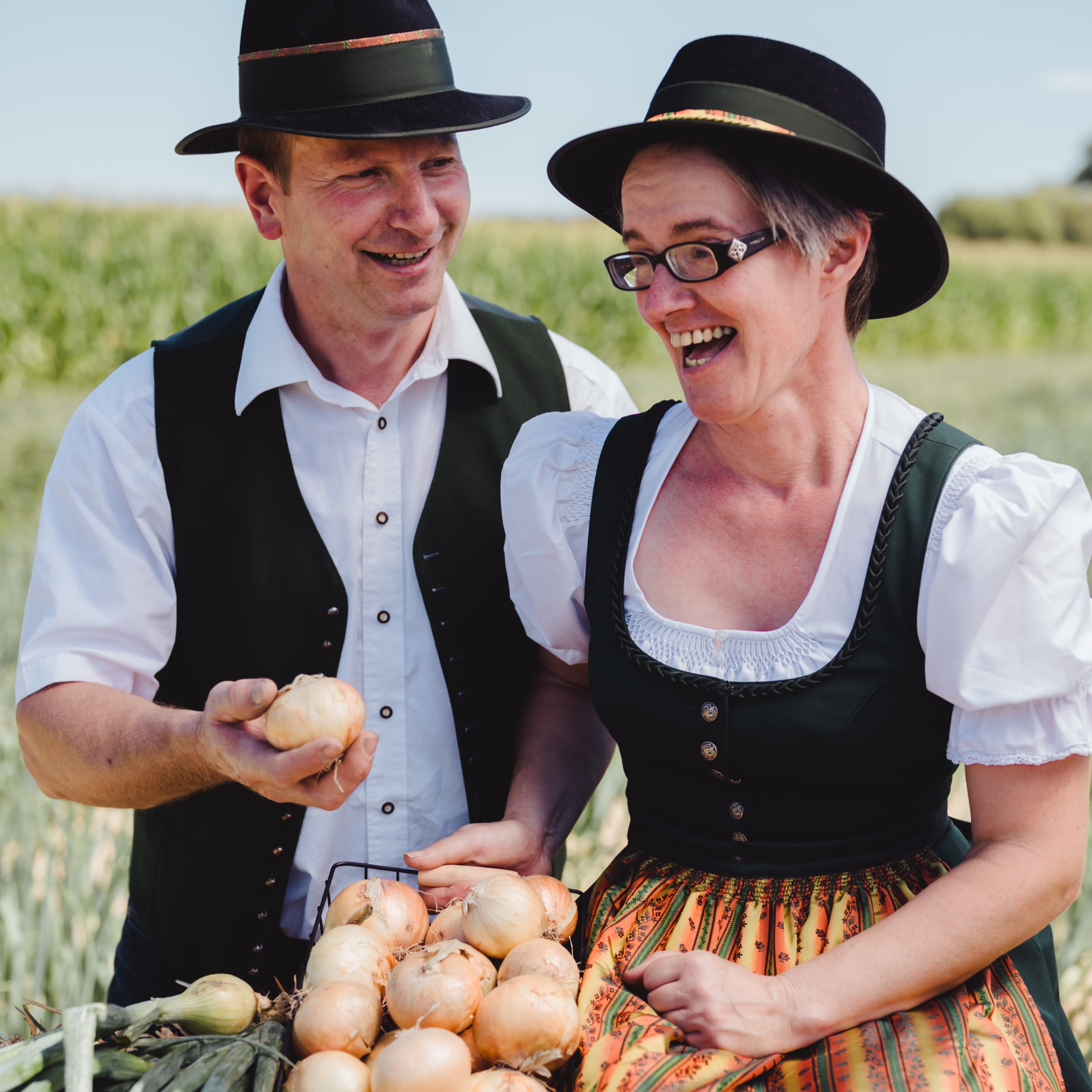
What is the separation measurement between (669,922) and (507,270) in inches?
507

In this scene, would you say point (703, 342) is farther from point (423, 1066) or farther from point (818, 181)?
point (423, 1066)

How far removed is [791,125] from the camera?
1.41 meters

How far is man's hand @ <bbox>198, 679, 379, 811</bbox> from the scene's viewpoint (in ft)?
4.49

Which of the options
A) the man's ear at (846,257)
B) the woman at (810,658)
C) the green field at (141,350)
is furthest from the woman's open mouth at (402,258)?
the green field at (141,350)

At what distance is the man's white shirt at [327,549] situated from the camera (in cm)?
187

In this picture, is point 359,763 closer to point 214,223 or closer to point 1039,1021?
point 1039,1021

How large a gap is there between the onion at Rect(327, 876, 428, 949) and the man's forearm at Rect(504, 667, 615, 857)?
30 cm

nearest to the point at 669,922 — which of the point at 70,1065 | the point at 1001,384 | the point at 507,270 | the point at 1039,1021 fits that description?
the point at 1039,1021

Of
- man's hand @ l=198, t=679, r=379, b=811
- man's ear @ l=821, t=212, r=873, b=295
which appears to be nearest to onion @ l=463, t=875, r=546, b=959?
man's hand @ l=198, t=679, r=379, b=811

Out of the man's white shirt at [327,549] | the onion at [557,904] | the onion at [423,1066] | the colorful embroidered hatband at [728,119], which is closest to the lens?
the onion at [423,1066]

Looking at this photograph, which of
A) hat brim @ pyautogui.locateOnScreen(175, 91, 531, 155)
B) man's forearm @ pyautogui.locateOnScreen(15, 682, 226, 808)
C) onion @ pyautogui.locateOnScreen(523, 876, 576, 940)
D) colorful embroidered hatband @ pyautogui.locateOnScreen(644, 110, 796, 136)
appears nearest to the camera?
colorful embroidered hatband @ pyautogui.locateOnScreen(644, 110, 796, 136)

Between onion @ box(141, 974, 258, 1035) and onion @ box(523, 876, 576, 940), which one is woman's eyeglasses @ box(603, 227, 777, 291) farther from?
onion @ box(141, 974, 258, 1035)

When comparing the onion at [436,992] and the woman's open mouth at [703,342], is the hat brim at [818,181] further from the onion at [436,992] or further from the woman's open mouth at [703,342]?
the onion at [436,992]

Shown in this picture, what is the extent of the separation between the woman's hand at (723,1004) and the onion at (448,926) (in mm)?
262
